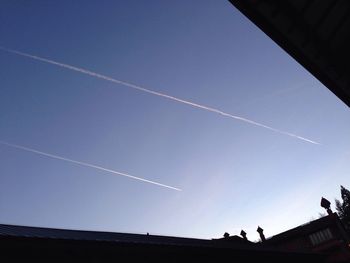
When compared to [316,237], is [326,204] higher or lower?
lower

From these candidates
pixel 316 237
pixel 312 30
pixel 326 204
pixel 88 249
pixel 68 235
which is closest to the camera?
pixel 312 30

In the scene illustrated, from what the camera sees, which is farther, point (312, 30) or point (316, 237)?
point (316, 237)

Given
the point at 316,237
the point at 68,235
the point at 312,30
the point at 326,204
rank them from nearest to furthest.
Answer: the point at 312,30 → the point at 68,235 → the point at 326,204 → the point at 316,237

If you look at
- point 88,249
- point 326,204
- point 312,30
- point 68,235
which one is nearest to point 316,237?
point 326,204

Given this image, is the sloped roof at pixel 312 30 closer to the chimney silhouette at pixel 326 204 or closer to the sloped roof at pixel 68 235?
the sloped roof at pixel 68 235

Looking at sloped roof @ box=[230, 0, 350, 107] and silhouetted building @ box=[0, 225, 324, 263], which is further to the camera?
silhouetted building @ box=[0, 225, 324, 263]

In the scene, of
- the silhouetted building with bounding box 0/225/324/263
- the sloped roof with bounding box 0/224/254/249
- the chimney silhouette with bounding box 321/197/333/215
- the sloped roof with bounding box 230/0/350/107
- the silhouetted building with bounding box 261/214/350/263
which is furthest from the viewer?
the silhouetted building with bounding box 261/214/350/263

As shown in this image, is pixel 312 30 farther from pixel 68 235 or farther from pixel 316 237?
pixel 316 237

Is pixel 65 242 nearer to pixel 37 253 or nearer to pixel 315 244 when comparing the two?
pixel 37 253

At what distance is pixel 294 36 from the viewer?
3293 mm

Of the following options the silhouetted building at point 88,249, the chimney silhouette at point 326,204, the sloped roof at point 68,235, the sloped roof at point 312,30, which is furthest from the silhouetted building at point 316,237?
the sloped roof at point 312,30

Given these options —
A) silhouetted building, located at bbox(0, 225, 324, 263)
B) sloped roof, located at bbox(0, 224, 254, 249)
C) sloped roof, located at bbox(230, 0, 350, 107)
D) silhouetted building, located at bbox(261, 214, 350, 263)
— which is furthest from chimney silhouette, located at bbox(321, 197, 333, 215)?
sloped roof, located at bbox(230, 0, 350, 107)

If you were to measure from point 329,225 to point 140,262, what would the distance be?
30521 millimetres

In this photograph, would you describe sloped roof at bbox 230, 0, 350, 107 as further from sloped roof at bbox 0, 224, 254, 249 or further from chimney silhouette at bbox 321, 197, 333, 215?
chimney silhouette at bbox 321, 197, 333, 215
